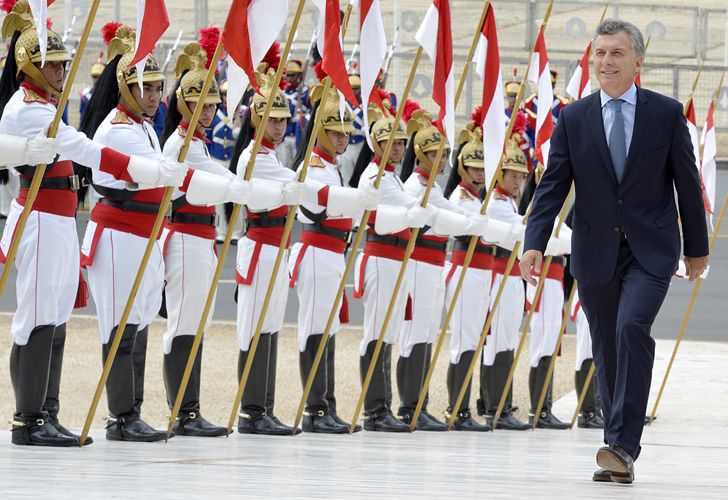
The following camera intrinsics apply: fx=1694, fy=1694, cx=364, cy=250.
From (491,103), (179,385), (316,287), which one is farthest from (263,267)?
(491,103)

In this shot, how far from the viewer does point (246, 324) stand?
8.26m

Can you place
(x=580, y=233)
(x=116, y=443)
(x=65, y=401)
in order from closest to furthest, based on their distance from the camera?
(x=580, y=233)
(x=116, y=443)
(x=65, y=401)

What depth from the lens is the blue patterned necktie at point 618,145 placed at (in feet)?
18.4

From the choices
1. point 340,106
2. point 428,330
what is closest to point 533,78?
point 428,330

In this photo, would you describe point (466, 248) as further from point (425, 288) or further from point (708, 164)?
point (708, 164)

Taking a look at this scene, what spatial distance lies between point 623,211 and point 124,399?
246 cm

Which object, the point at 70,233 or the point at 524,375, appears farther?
the point at 524,375

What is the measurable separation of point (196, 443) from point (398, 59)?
47.8ft

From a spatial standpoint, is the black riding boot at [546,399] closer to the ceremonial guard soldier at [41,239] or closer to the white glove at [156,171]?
the white glove at [156,171]

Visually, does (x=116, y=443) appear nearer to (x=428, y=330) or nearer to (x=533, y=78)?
(x=428, y=330)

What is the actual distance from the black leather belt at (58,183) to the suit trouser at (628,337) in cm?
215

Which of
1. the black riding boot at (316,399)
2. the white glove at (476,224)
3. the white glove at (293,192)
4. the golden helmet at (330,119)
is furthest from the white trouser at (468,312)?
the white glove at (293,192)

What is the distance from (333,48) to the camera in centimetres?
771

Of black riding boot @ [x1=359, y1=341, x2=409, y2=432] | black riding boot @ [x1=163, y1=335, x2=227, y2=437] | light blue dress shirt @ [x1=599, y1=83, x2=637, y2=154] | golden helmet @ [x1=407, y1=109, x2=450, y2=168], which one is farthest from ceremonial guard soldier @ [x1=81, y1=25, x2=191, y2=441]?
golden helmet @ [x1=407, y1=109, x2=450, y2=168]
